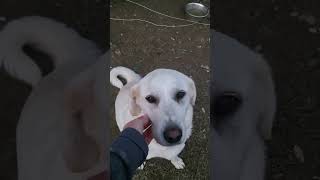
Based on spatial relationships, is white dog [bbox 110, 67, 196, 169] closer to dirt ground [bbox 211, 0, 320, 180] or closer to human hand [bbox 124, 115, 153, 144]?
human hand [bbox 124, 115, 153, 144]

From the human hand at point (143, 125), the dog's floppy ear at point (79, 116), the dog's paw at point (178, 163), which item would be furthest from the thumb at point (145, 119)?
the dog's floppy ear at point (79, 116)

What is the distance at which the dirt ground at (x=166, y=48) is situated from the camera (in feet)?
7.00

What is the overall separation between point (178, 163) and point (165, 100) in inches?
19.1

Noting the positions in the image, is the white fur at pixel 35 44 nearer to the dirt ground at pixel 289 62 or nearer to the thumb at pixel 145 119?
A: the dirt ground at pixel 289 62

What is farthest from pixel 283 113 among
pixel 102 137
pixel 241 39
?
pixel 102 137

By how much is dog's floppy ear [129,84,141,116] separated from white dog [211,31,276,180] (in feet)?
2.50

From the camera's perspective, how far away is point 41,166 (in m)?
1.36

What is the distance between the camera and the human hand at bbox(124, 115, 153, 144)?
77.4 inches

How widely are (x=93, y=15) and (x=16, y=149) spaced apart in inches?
15.1

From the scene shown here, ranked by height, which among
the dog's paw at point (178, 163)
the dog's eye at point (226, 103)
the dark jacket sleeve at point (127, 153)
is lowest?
the dog's paw at point (178, 163)

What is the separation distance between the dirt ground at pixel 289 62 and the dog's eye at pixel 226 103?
3.8 inches

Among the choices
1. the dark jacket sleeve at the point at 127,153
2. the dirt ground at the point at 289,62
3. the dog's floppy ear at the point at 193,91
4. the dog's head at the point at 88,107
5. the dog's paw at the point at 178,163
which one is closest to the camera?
the dirt ground at the point at 289,62

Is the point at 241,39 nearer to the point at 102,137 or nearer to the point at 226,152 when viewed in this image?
the point at 226,152

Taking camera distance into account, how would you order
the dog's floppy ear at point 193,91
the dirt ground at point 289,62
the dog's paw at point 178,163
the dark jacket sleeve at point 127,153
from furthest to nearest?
the dog's paw at point 178,163 → the dog's floppy ear at point 193,91 → the dark jacket sleeve at point 127,153 → the dirt ground at point 289,62
